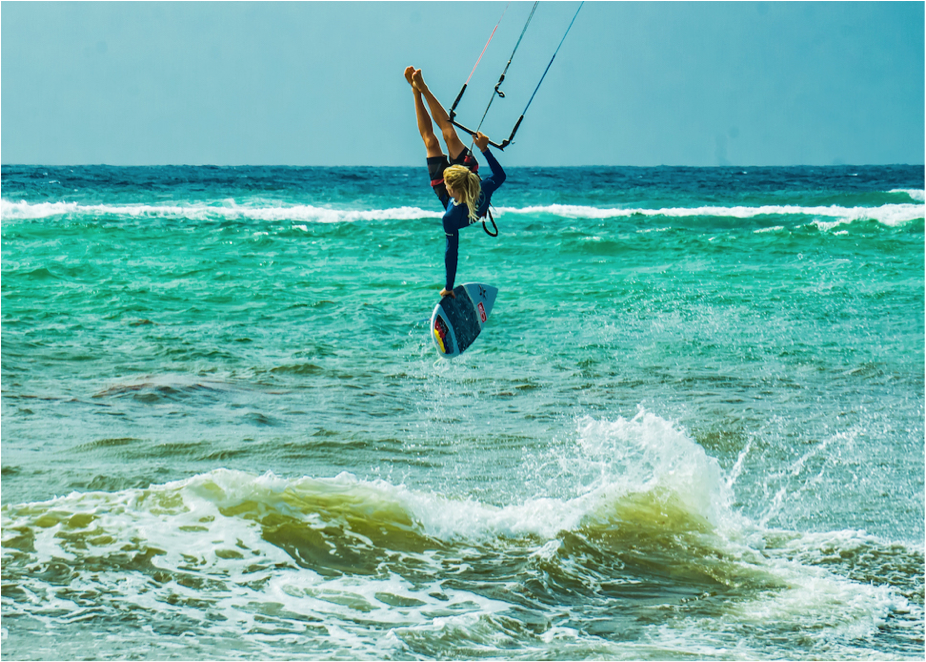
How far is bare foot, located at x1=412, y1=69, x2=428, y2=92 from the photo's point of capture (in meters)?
7.87

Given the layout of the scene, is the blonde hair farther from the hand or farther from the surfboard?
the surfboard

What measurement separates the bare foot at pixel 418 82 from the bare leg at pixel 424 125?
0.08ft

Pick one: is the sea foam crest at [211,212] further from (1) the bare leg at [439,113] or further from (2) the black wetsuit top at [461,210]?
(1) the bare leg at [439,113]

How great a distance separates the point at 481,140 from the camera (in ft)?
26.4

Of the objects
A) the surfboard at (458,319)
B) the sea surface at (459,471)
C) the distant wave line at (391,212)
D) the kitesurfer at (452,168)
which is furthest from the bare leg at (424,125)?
the distant wave line at (391,212)

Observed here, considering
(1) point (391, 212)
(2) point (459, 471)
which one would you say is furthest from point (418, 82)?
(1) point (391, 212)

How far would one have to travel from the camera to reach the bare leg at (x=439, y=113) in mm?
7875

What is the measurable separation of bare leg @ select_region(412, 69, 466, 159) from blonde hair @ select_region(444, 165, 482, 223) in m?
0.28

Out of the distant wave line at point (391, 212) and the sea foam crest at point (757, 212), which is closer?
the distant wave line at point (391, 212)

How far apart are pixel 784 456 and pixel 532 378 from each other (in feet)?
13.8

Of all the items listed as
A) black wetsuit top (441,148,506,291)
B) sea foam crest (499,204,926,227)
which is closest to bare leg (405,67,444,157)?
black wetsuit top (441,148,506,291)

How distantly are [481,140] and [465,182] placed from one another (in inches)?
16.8

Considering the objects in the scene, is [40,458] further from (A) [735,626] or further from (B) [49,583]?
(A) [735,626]

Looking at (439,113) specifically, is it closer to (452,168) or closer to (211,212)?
(452,168)
